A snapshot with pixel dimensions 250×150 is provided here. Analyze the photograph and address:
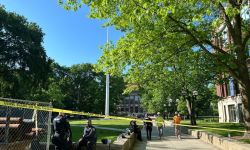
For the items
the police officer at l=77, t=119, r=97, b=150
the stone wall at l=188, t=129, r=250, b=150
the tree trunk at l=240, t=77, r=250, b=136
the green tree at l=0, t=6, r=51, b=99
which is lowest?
the stone wall at l=188, t=129, r=250, b=150

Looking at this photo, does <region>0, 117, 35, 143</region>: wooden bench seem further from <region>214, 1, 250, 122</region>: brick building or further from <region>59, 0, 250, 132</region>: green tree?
<region>214, 1, 250, 122</region>: brick building

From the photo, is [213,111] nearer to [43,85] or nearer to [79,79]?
[79,79]

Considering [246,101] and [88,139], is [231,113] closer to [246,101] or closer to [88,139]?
[246,101]

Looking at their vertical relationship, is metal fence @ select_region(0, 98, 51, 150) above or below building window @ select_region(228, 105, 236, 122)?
below

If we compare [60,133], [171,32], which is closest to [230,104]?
[171,32]

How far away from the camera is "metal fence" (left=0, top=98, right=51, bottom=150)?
9.70 meters

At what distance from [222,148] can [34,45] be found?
31.6 m

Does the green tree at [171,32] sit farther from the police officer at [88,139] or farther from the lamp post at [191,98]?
the lamp post at [191,98]

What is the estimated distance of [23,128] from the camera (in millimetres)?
10820

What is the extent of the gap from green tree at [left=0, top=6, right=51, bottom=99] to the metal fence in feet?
98.6

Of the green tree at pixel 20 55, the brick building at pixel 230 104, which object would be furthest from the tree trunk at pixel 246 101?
the green tree at pixel 20 55

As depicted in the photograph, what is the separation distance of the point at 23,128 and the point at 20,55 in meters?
31.8

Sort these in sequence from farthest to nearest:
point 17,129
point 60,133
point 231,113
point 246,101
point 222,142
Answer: point 231,113 < point 246,101 < point 222,142 < point 60,133 < point 17,129

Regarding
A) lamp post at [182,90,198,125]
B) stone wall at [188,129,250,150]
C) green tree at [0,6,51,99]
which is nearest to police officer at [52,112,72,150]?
stone wall at [188,129,250,150]
